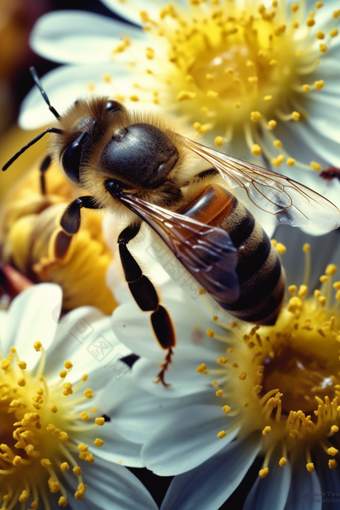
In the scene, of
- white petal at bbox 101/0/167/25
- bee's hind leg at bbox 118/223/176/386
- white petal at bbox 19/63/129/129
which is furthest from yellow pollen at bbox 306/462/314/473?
white petal at bbox 101/0/167/25

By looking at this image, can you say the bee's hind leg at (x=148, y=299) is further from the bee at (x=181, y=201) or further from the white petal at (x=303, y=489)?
the white petal at (x=303, y=489)

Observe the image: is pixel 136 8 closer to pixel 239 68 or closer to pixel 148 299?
pixel 239 68

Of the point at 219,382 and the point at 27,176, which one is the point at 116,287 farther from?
the point at 27,176

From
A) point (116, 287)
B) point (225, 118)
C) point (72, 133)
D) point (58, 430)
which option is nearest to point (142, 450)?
point (58, 430)

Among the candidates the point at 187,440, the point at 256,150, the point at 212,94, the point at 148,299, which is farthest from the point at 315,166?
the point at 187,440

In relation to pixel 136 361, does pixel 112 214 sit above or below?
above

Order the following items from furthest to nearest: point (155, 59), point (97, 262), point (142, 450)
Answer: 1. point (155, 59)
2. point (97, 262)
3. point (142, 450)
